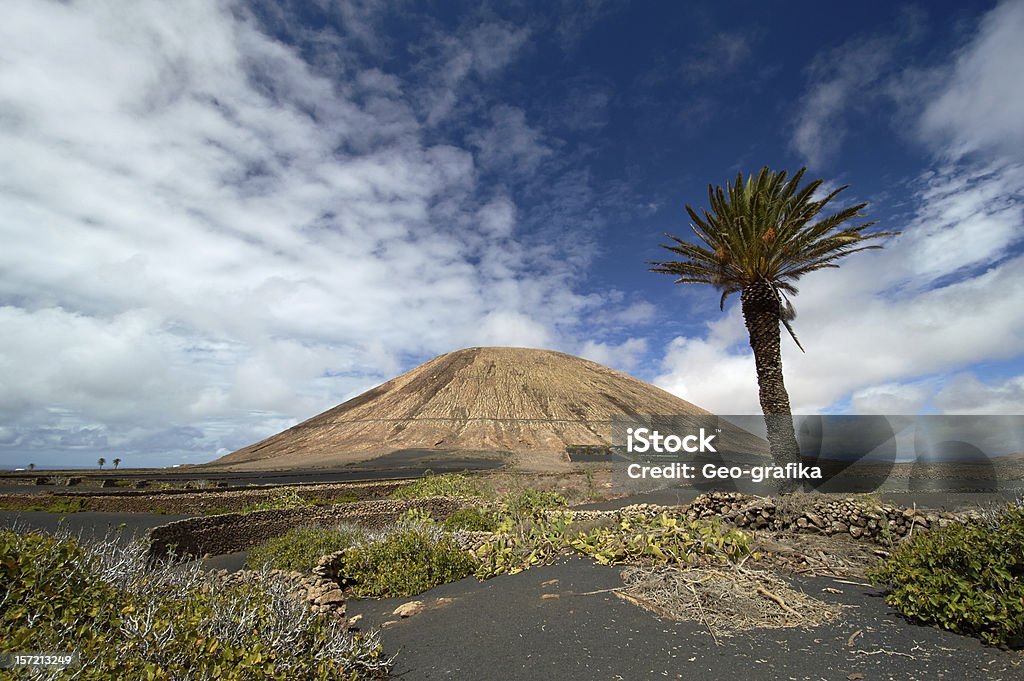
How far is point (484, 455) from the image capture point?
65.4m

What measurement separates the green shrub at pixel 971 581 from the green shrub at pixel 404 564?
24.7 ft

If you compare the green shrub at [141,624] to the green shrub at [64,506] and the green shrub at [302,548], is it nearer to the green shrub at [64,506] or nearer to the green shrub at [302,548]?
the green shrub at [302,548]

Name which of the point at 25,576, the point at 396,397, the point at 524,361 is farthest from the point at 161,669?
the point at 524,361

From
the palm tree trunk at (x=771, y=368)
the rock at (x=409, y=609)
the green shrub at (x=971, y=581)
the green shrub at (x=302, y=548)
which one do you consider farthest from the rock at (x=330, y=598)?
the palm tree trunk at (x=771, y=368)

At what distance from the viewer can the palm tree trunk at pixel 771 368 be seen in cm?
1532

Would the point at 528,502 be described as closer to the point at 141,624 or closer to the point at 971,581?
the point at 971,581

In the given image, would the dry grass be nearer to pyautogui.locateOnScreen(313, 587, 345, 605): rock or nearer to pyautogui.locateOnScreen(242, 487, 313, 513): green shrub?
pyautogui.locateOnScreen(313, 587, 345, 605): rock

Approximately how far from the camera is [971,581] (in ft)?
18.7

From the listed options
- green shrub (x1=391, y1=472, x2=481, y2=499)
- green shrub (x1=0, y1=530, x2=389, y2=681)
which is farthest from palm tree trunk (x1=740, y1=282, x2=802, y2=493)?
green shrub (x1=0, y1=530, x2=389, y2=681)

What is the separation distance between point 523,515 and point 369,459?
192 feet

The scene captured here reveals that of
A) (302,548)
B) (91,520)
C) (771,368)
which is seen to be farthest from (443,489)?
(771,368)

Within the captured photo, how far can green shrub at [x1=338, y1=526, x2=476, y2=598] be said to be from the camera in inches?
385

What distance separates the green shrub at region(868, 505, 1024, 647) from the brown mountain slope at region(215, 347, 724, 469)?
194 ft

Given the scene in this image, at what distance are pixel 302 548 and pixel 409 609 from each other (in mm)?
5813
